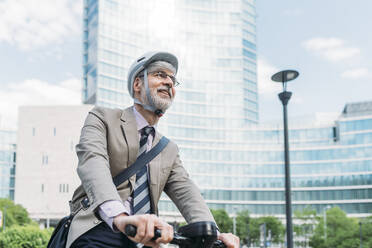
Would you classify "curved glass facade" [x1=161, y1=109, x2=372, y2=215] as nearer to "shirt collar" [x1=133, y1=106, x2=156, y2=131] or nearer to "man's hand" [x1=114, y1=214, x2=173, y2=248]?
"shirt collar" [x1=133, y1=106, x2=156, y2=131]

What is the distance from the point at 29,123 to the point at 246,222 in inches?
1626

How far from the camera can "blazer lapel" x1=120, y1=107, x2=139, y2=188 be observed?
8.01 ft

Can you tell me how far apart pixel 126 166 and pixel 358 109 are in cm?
9867

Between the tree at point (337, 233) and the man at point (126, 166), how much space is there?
182ft

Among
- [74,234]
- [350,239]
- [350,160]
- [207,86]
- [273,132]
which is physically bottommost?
[350,239]

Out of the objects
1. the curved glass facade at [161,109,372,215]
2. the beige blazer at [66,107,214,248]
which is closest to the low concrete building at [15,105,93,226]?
the curved glass facade at [161,109,372,215]

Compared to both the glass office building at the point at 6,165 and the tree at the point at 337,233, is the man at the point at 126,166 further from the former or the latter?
the glass office building at the point at 6,165

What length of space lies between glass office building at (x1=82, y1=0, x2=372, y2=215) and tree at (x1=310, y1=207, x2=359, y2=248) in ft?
101

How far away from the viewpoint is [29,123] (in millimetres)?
81062

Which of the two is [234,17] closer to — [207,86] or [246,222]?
[207,86]

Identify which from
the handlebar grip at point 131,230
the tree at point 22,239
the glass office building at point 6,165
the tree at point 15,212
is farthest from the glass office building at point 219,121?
the handlebar grip at point 131,230

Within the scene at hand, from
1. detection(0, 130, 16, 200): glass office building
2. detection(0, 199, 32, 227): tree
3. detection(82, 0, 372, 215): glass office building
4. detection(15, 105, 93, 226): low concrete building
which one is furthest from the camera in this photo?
detection(0, 130, 16, 200): glass office building

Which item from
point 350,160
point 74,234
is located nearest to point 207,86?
point 350,160

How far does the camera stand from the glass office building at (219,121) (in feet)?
306
